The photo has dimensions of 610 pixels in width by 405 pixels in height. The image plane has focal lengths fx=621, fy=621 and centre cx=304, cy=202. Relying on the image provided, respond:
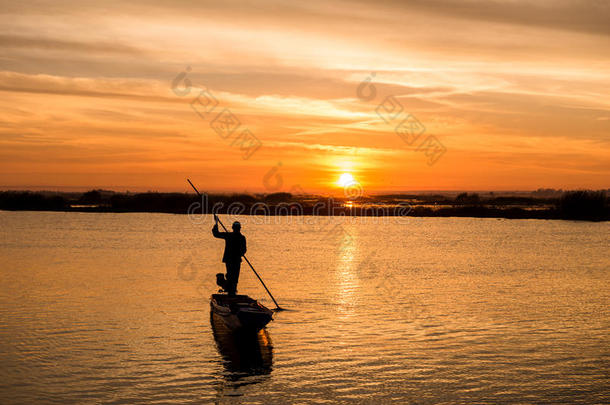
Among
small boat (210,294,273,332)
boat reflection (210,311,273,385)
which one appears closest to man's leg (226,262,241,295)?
boat reflection (210,311,273,385)

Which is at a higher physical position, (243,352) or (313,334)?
(313,334)

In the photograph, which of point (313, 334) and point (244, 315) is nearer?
point (244, 315)

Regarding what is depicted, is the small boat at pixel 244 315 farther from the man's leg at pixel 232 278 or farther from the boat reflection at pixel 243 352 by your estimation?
the man's leg at pixel 232 278

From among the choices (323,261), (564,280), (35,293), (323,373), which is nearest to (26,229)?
(323,261)

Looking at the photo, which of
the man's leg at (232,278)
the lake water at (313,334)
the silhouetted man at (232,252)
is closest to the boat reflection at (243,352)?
the lake water at (313,334)

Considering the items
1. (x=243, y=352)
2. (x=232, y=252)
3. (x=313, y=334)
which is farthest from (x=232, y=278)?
(x=243, y=352)

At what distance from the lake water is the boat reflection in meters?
0.07

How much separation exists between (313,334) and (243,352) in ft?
8.17

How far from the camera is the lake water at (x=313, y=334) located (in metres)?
13.2

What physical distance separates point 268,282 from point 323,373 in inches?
570

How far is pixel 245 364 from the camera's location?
1507cm

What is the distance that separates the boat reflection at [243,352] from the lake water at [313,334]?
2.9 inches

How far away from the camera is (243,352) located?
53.3 ft

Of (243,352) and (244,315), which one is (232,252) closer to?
(244,315)
